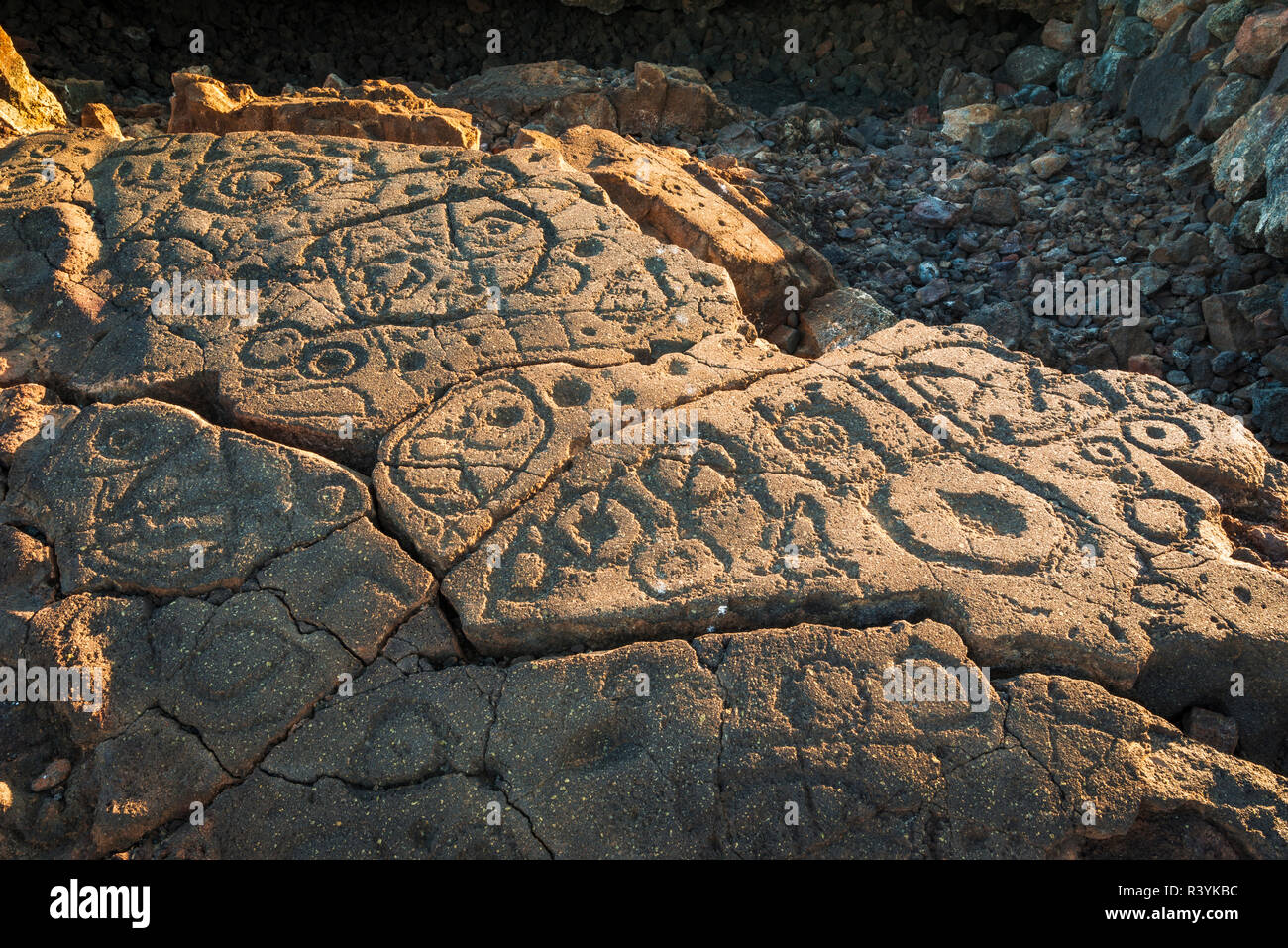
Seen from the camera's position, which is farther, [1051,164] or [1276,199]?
[1051,164]

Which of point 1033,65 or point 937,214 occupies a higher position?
point 1033,65

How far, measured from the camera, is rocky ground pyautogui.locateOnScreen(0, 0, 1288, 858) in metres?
2.15

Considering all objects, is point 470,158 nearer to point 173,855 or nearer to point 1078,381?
point 1078,381

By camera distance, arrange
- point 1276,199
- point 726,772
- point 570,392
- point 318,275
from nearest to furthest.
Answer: point 726,772, point 570,392, point 318,275, point 1276,199

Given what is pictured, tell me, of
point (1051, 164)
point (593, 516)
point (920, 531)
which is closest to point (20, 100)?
point (593, 516)

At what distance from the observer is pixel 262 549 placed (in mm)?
2510

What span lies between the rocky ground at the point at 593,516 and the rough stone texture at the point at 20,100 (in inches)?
1.2

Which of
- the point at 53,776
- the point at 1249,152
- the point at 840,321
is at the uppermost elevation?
the point at 1249,152

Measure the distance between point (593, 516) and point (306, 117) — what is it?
3.36 meters

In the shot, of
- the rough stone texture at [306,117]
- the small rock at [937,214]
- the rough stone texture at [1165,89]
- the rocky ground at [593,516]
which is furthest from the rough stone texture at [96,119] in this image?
the rough stone texture at [1165,89]

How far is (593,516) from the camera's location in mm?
2617

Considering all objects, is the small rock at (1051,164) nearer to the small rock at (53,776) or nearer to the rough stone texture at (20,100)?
the rough stone texture at (20,100)

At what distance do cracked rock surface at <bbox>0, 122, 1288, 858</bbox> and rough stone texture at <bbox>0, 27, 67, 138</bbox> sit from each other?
52.9 inches

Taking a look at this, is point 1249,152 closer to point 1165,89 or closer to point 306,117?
point 1165,89
